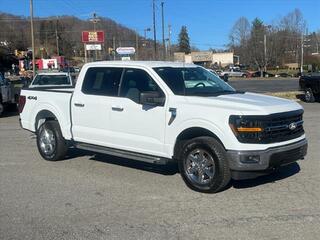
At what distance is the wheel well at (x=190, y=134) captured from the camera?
723cm

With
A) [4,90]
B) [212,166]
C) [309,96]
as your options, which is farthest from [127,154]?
[309,96]

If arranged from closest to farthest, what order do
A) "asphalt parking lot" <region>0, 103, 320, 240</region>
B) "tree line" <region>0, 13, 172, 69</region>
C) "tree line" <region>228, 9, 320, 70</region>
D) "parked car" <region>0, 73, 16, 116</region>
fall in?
"asphalt parking lot" <region>0, 103, 320, 240</region> < "parked car" <region>0, 73, 16, 116</region> < "tree line" <region>0, 13, 172, 69</region> < "tree line" <region>228, 9, 320, 70</region>

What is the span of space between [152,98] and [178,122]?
0.54 metres

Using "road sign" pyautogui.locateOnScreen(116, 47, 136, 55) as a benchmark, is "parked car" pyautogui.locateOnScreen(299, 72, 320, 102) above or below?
below

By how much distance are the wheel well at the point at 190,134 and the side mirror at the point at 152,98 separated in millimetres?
588

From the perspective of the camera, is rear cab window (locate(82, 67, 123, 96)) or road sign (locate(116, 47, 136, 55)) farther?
road sign (locate(116, 47, 136, 55))

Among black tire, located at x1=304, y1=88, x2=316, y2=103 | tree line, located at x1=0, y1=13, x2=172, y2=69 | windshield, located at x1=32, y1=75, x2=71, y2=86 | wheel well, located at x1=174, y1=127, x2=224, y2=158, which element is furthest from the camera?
tree line, located at x1=0, y1=13, x2=172, y2=69

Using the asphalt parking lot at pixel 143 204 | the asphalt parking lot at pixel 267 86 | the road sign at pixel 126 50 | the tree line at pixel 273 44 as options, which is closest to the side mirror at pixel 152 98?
the asphalt parking lot at pixel 143 204

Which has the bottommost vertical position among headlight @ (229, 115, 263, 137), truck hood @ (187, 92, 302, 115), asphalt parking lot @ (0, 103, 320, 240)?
asphalt parking lot @ (0, 103, 320, 240)

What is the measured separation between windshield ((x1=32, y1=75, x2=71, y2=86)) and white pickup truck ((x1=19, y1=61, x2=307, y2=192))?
1203 centimetres

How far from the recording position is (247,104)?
7012mm

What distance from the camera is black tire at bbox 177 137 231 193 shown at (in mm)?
6973

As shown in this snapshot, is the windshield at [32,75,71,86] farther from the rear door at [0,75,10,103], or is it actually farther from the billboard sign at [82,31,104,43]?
the billboard sign at [82,31,104,43]

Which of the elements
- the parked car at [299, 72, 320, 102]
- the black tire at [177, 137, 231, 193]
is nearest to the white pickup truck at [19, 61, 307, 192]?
the black tire at [177, 137, 231, 193]
